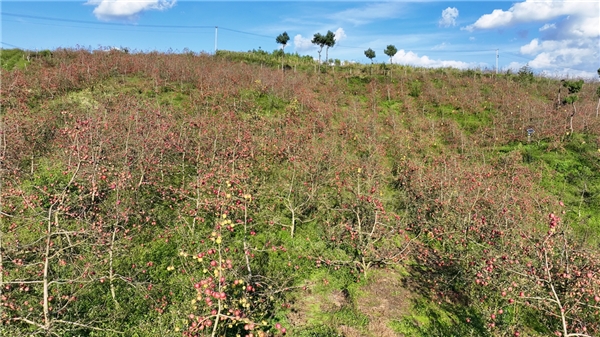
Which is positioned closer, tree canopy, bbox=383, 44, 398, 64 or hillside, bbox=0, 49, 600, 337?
hillside, bbox=0, 49, 600, 337

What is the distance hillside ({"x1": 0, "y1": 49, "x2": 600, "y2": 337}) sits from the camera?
20.9 ft

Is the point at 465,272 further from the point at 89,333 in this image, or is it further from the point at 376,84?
the point at 376,84

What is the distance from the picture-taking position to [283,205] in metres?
12.2

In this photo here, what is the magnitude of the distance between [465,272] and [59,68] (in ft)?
80.0

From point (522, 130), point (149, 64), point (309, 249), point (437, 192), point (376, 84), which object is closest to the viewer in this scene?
point (309, 249)

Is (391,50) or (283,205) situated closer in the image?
(283,205)

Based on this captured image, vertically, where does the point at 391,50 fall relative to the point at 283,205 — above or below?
above

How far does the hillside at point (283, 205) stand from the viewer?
20.9ft

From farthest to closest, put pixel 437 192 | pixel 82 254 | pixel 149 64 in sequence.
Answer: pixel 149 64 → pixel 437 192 → pixel 82 254

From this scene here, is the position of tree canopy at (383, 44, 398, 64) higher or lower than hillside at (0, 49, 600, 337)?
higher

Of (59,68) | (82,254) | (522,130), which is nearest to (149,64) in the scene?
(59,68)

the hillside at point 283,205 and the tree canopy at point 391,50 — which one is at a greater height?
the tree canopy at point 391,50

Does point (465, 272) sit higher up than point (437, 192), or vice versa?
point (437, 192)

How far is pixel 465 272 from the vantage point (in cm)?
839
